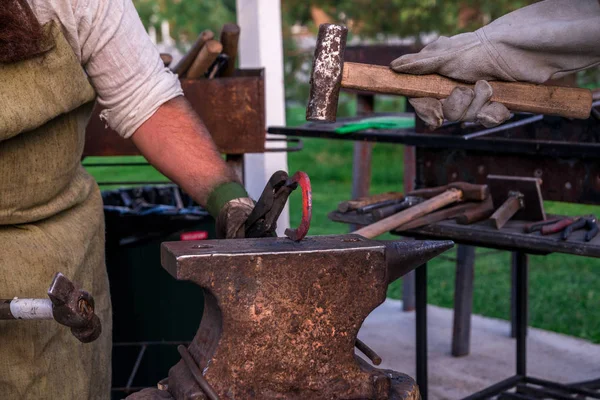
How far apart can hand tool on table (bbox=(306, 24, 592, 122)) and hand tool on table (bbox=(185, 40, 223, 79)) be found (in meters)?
1.31

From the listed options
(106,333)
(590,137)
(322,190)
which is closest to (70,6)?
(106,333)

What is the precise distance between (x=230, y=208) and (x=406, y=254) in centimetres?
54

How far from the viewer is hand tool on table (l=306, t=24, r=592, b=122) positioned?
1.92 metres

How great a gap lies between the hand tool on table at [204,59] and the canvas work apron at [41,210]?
0.92 metres

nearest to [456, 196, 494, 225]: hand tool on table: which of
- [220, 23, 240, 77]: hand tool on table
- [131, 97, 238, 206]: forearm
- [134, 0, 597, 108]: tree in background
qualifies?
[131, 97, 238, 206]: forearm

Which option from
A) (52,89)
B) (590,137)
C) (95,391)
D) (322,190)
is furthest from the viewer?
(322,190)

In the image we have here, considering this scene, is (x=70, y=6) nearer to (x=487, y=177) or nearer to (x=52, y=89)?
(x=52, y=89)

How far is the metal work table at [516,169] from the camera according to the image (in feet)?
9.55

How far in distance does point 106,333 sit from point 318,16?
997 cm

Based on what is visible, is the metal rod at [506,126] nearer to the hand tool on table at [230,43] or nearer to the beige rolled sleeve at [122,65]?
the hand tool on table at [230,43]

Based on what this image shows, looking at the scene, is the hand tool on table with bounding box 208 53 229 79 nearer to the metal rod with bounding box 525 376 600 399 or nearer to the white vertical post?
the white vertical post

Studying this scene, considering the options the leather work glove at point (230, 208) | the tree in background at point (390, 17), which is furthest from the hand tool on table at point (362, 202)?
the tree in background at point (390, 17)

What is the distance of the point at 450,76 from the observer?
1.98 metres

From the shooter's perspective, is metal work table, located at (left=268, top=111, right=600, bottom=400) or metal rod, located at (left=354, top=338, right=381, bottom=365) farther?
metal work table, located at (left=268, top=111, right=600, bottom=400)
